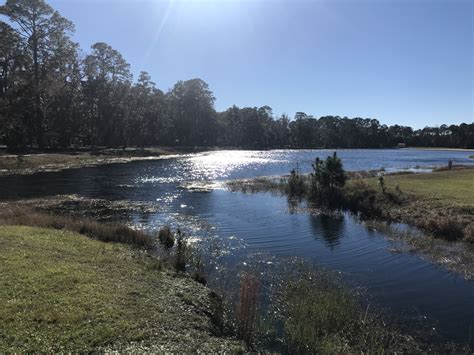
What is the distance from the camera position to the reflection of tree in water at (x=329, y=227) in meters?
19.8

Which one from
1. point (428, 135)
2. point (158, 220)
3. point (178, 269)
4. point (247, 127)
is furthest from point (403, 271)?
A: point (428, 135)

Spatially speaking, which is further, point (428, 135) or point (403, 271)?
point (428, 135)

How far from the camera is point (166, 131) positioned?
4761 inches

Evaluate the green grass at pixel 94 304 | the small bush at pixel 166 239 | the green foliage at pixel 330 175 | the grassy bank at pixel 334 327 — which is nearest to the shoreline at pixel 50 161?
the green foliage at pixel 330 175

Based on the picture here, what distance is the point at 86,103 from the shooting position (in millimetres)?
84438

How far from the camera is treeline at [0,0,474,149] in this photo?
62969 millimetres

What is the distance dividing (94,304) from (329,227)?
54.5ft

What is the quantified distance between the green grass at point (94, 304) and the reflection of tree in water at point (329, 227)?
10.2 meters

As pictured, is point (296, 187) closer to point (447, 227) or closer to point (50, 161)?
point (447, 227)

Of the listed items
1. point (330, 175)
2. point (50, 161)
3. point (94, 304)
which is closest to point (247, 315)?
point (94, 304)

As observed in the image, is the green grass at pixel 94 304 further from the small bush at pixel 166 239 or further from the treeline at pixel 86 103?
the treeline at pixel 86 103

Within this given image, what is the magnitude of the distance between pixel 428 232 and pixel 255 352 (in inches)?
609

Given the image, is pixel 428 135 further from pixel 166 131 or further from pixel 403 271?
pixel 403 271

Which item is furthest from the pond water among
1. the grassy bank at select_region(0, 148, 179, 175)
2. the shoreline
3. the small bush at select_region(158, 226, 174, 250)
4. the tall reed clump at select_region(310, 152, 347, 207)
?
the grassy bank at select_region(0, 148, 179, 175)
